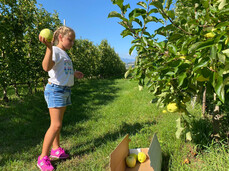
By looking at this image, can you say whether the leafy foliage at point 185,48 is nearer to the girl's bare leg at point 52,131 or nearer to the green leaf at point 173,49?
the green leaf at point 173,49

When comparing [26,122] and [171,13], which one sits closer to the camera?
[171,13]

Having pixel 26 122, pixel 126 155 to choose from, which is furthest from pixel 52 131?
pixel 26 122

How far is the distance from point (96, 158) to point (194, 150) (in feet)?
3.32

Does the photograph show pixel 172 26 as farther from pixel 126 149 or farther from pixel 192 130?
pixel 192 130

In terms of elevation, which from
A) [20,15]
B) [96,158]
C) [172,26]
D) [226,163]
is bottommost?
[96,158]

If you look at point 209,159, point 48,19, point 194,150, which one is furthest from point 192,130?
point 48,19

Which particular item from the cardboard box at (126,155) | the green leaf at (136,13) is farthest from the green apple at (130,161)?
the green leaf at (136,13)

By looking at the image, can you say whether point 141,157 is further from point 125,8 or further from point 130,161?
point 125,8

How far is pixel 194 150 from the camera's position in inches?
64.9

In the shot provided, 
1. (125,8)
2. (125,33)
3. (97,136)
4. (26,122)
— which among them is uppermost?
(125,8)

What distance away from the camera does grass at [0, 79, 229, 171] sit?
161 centimetres

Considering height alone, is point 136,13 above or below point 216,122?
above

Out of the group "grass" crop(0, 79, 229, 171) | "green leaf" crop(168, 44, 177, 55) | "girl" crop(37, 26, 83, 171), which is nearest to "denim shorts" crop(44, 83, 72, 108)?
"girl" crop(37, 26, 83, 171)

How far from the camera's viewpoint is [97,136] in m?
2.44
